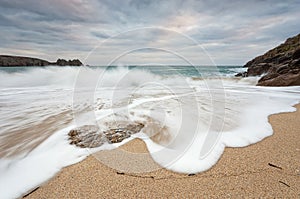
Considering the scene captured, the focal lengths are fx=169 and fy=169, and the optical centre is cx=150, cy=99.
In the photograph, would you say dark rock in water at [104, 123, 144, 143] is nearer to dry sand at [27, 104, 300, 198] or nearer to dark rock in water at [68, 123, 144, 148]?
dark rock in water at [68, 123, 144, 148]

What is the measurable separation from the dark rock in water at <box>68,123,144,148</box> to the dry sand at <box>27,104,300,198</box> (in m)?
0.49

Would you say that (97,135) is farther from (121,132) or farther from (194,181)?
(194,181)

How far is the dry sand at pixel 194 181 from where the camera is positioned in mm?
1519

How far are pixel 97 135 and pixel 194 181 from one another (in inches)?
72.1

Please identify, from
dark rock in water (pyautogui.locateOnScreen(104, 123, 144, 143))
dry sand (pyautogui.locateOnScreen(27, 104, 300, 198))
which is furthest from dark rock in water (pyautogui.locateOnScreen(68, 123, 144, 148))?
dry sand (pyautogui.locateOnScreen(27, 104, 300, 198))

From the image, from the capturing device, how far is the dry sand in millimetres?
1519

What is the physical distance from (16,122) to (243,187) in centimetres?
442

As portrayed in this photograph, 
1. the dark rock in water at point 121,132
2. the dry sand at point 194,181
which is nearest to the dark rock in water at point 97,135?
the dark rock in water at point 121,132

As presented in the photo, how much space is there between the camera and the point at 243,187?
5.15 ft

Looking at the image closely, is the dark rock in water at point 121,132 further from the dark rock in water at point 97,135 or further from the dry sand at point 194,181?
the dry sand at point 194,181

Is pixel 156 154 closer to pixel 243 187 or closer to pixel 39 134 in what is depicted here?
pixel 243 187

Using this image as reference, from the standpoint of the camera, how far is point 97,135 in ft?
9.55

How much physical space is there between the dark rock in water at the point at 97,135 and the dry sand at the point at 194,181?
19.2 inches

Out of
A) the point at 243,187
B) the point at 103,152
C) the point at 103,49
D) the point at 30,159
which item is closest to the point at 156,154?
the point at 103,152
